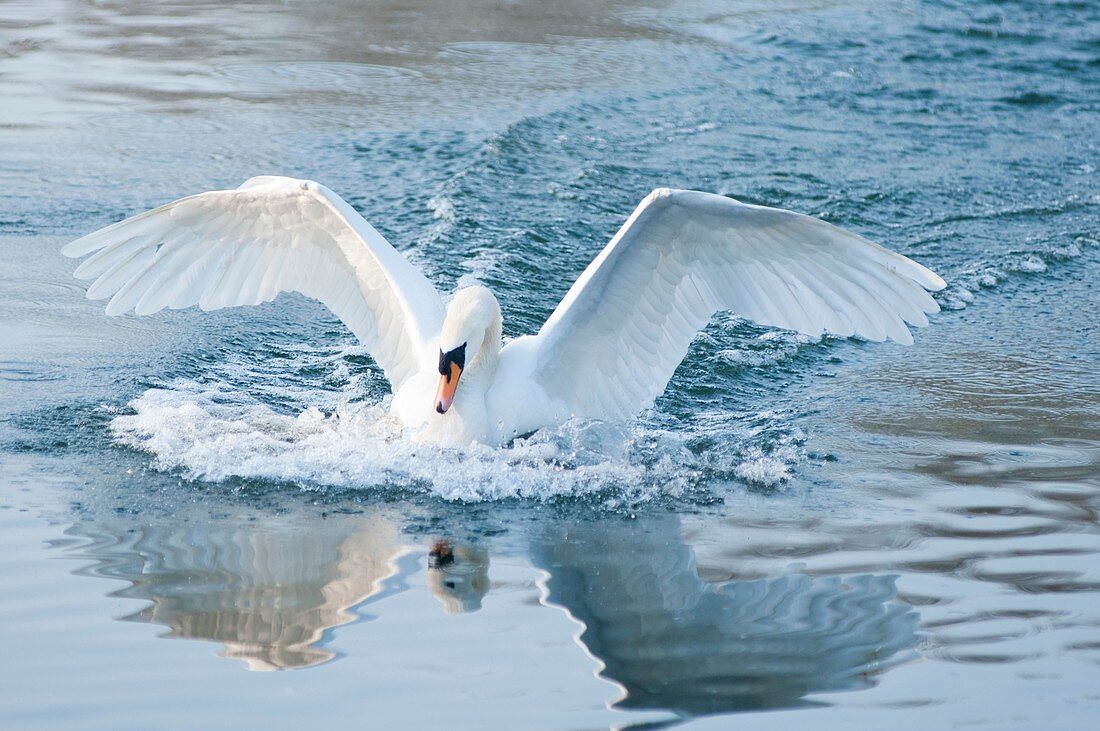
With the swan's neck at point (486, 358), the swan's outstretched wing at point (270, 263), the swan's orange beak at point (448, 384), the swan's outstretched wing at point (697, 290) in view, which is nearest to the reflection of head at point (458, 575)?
the swan's orange beak at point (448, 384)

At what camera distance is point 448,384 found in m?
7.20

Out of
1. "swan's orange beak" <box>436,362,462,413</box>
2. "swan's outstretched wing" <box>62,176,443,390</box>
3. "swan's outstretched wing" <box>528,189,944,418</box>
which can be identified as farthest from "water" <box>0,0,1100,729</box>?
"swan's outstretched wing" <box>62,176,443,390</box>

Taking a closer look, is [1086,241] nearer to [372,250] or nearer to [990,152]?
[990,152]

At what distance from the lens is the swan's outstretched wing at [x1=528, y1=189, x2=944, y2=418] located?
23.0 feet

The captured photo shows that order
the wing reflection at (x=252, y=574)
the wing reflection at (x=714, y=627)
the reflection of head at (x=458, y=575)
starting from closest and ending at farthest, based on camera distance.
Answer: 1. the wing reflection at (x=714, y=627)
2. the wing reflection at (x=252, y=574)
3. the reflection of head at (x=458, y=575)

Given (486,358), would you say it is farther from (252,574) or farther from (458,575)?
(252,574)

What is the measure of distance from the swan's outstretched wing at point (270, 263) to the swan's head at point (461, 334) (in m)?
0.50

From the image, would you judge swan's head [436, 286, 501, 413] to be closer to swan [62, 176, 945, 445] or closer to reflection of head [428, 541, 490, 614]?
swan [62, 176, 945, 445]

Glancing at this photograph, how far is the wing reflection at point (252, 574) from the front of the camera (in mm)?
5191

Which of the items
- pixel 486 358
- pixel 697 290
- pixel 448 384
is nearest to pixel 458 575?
pixel 448 384

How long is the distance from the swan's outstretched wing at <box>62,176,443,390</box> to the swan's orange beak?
52 centimetres

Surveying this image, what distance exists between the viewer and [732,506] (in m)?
6.75

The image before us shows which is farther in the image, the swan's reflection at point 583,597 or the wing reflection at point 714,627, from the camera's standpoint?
the swan's reflection at point 583,597

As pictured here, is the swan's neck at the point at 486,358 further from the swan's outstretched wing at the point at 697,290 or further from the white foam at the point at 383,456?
the white foam at the point at 383,456
